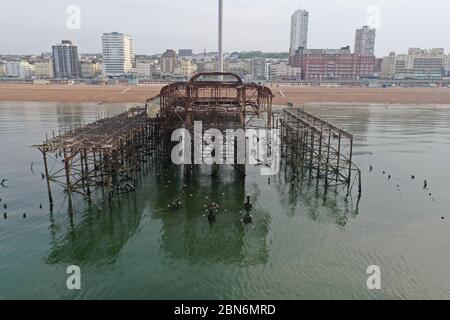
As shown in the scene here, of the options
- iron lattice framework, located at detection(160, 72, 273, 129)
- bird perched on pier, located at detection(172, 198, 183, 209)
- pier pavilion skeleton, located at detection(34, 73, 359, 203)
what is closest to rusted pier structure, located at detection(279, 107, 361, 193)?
pier pavilion skeleton, located at detection(34, 73, 359, 203)

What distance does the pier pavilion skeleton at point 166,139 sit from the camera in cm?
3472

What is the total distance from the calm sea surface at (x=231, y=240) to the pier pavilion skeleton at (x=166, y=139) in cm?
264

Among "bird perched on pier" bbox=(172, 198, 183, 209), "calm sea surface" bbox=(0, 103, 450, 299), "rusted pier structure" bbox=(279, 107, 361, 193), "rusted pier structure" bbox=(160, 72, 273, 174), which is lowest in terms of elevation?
"calm sea surface" bbox=(0, 103, 450, 299)

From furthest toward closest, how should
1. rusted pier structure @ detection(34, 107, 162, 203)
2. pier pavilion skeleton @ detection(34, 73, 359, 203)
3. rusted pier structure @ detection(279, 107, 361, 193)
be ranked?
rusted pier structure @ detection(279, 107, 361, 193)
pier pavilion skeleton @ detection(34, 73, 359, 203)
rusted pier structure @ detection(34, 107, 162, 203)

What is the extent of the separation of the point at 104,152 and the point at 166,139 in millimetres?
15754

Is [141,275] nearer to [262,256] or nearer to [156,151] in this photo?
[262,256]

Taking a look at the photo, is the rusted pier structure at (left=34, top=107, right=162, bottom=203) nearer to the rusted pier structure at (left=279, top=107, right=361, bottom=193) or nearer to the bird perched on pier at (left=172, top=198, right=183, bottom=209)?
the bird perched on pier at (left=172, top=198, right=183, bottom=209)

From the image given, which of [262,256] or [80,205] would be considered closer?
[262,256]

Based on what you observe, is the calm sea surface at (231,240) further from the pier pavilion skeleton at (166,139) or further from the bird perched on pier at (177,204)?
the pier pavilion skeleton at (166,139)

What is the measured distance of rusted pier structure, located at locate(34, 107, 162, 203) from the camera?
31.6 metres

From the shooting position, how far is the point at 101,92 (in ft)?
504

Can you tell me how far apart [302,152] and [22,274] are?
3267 centimetres

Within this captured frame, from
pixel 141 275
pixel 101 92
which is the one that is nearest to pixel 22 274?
pixel 141 275

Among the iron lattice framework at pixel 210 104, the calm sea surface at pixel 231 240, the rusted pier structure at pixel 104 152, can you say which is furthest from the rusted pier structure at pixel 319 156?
the rusted pier structure at pixel 104 152
